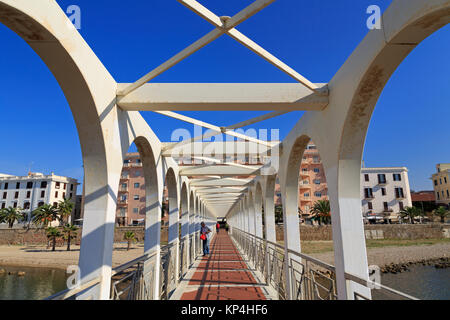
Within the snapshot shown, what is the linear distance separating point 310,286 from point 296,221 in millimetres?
2197

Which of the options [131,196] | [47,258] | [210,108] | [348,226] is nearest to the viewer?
[348,226]

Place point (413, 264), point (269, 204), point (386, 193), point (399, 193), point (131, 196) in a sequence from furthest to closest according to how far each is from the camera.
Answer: point (131, 196), point (386, 193), point (399, 193), point (413, 264), point (269, 204)

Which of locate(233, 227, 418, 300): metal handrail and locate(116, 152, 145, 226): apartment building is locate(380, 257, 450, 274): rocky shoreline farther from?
locate(116, 152, 145, 226): apartment building

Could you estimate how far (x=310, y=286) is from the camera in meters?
3.60

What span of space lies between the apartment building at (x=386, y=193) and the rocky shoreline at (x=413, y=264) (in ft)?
50.1

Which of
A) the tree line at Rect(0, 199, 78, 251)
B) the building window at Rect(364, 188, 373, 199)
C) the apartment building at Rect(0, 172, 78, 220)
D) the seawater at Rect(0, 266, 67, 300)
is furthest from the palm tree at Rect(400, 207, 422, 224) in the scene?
the apartment building at Rect(0, 172, 78, 220)

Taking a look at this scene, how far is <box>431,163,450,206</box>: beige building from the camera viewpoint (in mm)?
39094

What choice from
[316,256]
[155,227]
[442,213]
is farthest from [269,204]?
[442,213]

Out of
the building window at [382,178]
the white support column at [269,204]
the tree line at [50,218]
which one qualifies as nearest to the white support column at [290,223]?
the white support column at [269,204]

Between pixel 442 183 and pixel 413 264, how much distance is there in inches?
1054

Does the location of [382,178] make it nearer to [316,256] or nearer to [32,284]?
[316,256]

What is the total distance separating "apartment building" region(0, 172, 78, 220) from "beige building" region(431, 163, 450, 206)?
57.5 metres

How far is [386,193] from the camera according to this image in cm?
3784

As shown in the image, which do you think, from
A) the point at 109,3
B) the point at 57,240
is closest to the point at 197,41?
the point at 109,3
